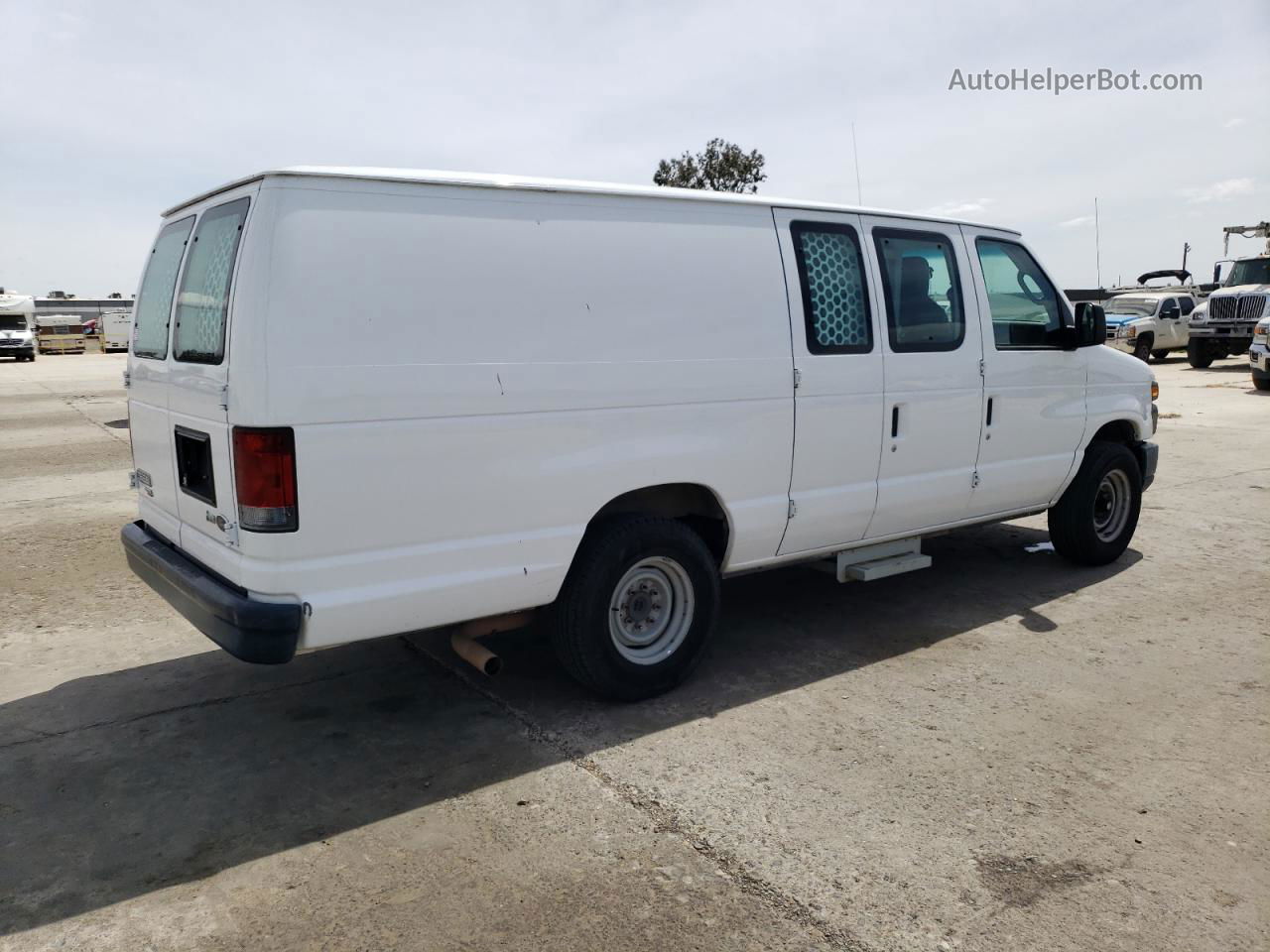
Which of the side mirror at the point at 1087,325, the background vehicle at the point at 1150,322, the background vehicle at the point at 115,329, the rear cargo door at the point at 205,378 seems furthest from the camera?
the background vehicle at the point at 115,329

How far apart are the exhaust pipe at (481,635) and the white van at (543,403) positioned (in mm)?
41

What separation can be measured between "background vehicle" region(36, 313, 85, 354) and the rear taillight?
4611 centimetres

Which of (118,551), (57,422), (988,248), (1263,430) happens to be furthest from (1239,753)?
(57,422)

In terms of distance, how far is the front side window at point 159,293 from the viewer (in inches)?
172

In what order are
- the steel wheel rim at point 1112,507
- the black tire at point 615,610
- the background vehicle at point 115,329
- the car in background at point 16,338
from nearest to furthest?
1. the black tire at point 615,610
2. the steel wheel rim at point 1112,507
3. the car in background at point 16,338
4. the background vehicle at point 115,329

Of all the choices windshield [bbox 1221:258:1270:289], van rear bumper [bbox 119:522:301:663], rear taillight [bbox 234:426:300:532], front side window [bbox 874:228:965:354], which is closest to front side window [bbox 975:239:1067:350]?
front side window [bbox 874:228:965:354]

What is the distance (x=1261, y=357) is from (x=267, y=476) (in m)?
19.9

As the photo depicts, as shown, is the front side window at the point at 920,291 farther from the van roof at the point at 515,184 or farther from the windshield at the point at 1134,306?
the windshield at the point at 1134,306

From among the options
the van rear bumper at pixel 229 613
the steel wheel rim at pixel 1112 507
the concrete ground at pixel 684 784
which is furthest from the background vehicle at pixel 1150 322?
the van rear bumper at pixel 229 613

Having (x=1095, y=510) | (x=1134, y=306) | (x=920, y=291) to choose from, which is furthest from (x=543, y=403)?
(x=1134, y=306)

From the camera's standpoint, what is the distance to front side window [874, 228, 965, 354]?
5.23 meters

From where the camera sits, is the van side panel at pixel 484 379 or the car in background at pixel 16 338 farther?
the car in background at pixel 16 338

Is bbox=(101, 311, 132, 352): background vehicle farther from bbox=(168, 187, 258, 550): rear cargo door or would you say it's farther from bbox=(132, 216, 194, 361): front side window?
bbox=(168, 187, 258, 550): rear cargo door

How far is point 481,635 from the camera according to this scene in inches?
168
